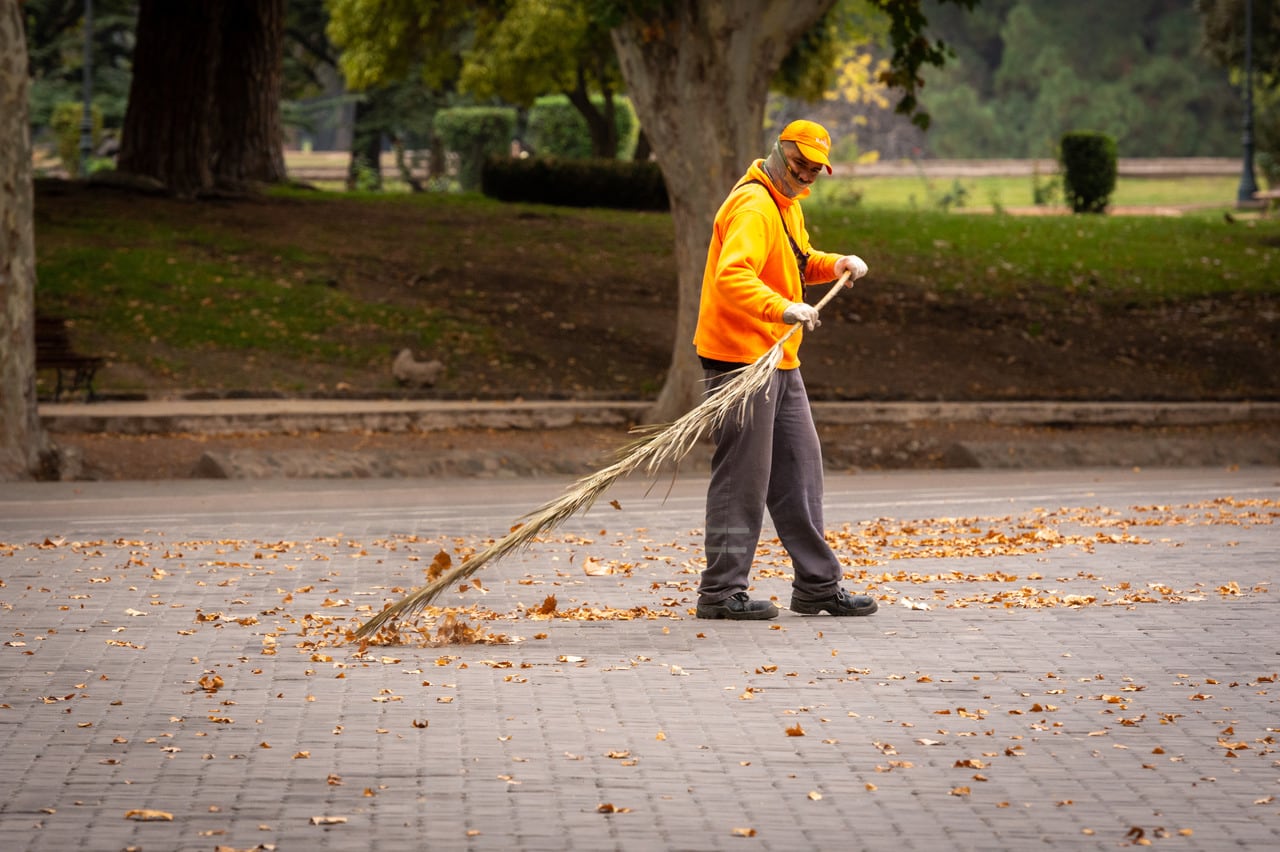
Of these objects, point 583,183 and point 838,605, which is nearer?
point 838,605

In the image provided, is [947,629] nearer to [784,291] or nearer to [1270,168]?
[784,291]

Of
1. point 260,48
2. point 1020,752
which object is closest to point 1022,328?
point 260,48

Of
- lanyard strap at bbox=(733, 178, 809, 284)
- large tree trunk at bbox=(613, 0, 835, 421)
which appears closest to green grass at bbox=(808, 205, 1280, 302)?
large tree trunk at bbox=(613, 0, 835, 421)

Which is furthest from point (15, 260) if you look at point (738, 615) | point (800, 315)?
point (800, 315)

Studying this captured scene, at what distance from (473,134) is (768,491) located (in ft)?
122

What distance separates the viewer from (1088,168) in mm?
34656

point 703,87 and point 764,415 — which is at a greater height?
point 703,87

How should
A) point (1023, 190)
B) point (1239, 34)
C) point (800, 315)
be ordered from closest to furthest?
point (800, 315)
point (1239, 34)
point (1023, 190)

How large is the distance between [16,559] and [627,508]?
4.41m

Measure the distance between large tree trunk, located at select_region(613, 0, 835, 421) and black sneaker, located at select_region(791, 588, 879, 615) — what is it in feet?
26.5

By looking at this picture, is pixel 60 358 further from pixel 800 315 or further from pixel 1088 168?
pixel 1088 168

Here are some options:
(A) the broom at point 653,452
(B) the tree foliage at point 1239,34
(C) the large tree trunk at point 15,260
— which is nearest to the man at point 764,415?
(A) the broom at point 653,452

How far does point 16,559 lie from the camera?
971 cm

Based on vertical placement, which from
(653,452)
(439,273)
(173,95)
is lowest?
(653,452)
